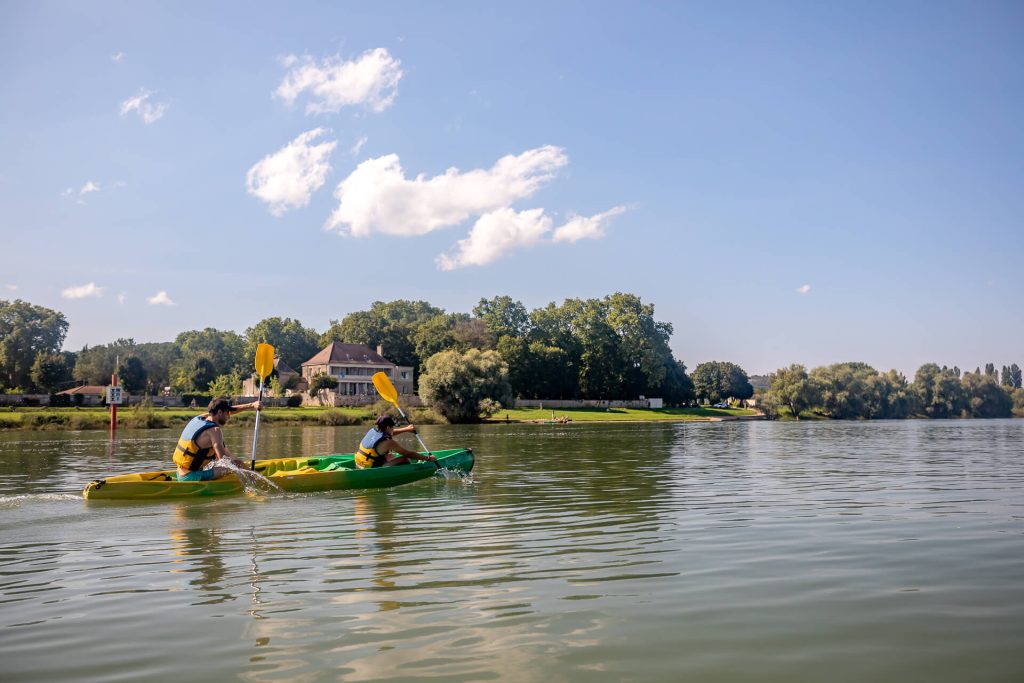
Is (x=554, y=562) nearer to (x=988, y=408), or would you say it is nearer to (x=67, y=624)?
(x=67, y=624)

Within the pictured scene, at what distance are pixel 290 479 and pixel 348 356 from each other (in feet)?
276

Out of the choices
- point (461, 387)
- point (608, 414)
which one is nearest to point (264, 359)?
point (461, 387)

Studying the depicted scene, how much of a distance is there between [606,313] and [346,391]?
120 feet

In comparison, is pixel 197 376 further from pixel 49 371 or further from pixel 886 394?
pixel 886 394

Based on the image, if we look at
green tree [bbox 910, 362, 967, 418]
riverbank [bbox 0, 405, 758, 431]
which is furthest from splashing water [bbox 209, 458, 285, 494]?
green tree [bbox 910, 362, 967, 418]

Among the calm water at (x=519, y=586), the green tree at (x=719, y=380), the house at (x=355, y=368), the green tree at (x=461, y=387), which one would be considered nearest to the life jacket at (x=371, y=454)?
the calm water at (x=519, y=586)

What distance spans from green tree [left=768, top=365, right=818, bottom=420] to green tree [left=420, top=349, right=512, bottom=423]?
137 feet

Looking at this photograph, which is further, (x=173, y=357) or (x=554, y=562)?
(x=173, y=357)

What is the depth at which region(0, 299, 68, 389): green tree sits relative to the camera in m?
93.6

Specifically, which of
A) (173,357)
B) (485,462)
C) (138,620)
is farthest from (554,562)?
(173,357)

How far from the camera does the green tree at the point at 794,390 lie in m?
90.5

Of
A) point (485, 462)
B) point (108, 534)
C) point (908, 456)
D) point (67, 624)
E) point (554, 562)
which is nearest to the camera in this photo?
point (67, 624)

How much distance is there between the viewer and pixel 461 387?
206 ft

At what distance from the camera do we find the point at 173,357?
13525cm
